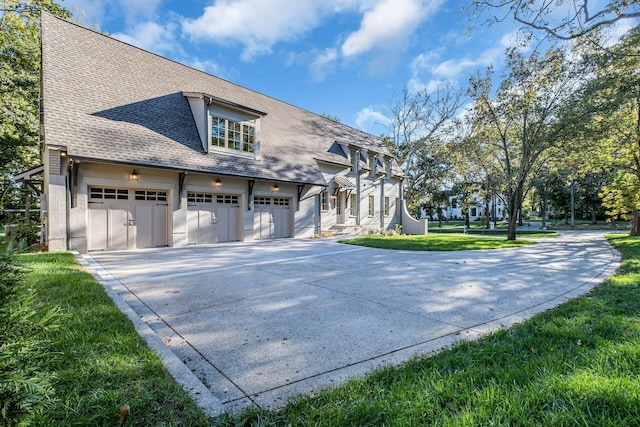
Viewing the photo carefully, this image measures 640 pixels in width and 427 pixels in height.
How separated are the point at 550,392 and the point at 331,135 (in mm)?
20153

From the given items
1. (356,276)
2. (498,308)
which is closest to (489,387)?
(498,308)

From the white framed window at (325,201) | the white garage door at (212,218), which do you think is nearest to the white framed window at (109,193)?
the white garage door at (212,218)

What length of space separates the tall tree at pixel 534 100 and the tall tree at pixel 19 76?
24.7m

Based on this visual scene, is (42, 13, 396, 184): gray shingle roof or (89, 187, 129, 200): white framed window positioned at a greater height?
(42, 13, 396, 184): gray shingle roof

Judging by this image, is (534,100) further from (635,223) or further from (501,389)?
(501,389)

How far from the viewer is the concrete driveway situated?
8.79ft

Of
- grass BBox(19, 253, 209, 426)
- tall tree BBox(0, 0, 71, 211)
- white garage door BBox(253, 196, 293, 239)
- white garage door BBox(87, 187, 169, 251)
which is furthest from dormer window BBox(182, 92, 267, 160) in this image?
tall tree BBox(0, 0, 71, 211)

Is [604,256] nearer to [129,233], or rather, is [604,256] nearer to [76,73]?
[129,233]

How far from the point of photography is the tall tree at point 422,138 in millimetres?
25594

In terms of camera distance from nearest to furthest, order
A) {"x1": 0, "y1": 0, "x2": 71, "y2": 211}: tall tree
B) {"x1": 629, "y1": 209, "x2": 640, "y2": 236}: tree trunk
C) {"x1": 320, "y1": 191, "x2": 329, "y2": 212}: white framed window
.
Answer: {"x1": 0, "y1": 0, "x2": 71, "y2": 211}: tall tree, {"x1": 629, "y1": 209, "x2": 640, "y2": 236}: tree trunk, {"x1": 320, "y1": 191, "x2": 329, "y2": 212}: white framed window

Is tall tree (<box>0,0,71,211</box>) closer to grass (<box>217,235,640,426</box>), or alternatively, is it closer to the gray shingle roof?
the gray shingle roof

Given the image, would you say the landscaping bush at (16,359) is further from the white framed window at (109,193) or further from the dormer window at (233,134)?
the dormer window at (233,134)

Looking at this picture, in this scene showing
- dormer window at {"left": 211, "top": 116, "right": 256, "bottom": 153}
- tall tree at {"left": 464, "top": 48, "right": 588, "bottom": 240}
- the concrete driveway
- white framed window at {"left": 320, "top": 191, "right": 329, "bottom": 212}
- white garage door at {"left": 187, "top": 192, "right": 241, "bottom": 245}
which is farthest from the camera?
white framed window at {"left": 320, "top": 191, "right": 329, "bottom": 212}

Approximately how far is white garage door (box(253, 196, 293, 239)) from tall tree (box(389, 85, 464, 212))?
46.5 feet
